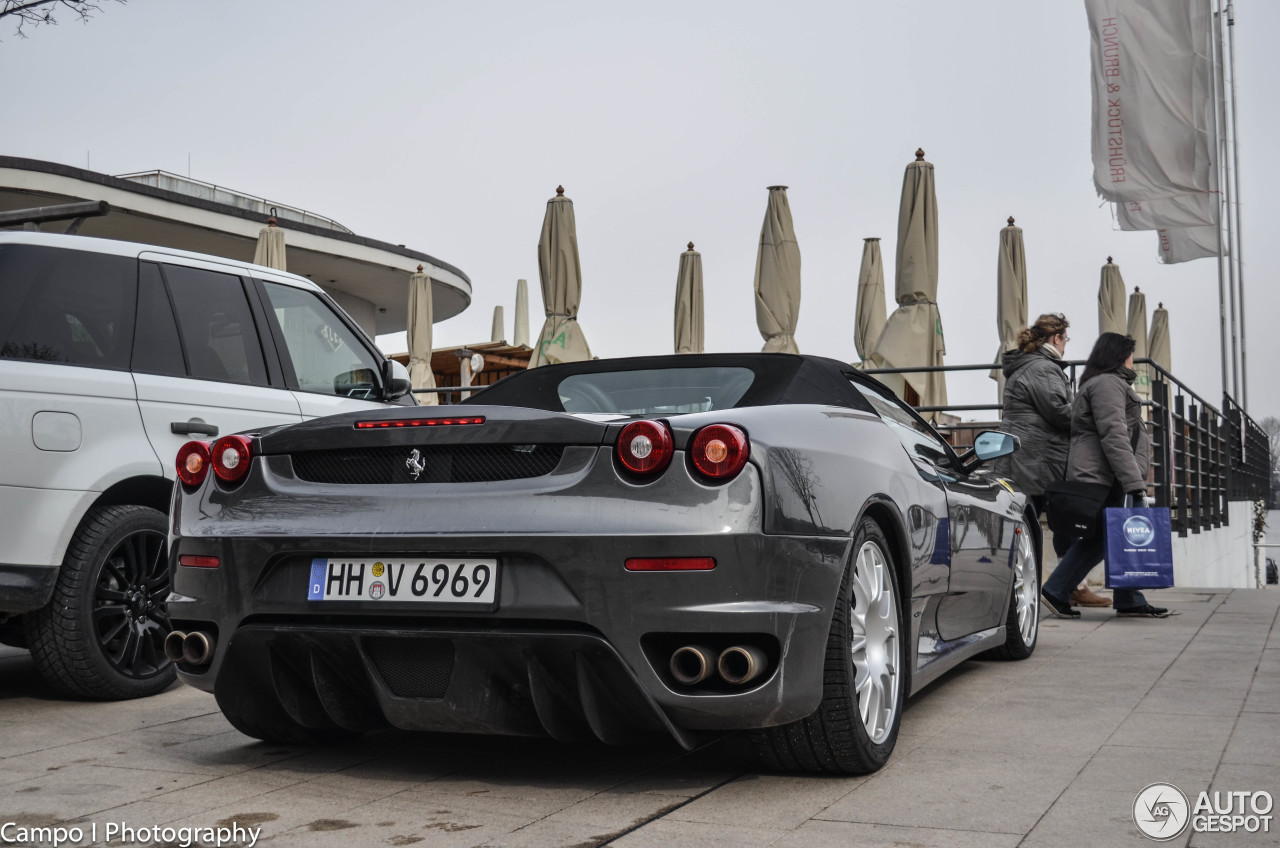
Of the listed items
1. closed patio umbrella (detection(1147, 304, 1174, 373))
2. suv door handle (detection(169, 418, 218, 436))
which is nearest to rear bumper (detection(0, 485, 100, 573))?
suv door handle (detection(169, 418, 218, 436))

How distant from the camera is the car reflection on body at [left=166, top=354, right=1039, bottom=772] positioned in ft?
10.0

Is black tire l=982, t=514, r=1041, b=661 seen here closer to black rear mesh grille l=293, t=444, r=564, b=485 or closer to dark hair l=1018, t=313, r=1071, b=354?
dark hair l=1018, t=313, r=1071, b=354

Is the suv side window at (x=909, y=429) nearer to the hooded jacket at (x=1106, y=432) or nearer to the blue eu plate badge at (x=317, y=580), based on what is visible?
the blue eu plate badge at (x=317, y=580)

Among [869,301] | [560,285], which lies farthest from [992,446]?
[869,301]

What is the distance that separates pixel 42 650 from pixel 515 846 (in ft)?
9.07

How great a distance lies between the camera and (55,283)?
484 centimetres

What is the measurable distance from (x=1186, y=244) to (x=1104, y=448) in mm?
12561

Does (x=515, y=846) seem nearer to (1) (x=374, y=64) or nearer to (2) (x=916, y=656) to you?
(2) (x=916, y=656)

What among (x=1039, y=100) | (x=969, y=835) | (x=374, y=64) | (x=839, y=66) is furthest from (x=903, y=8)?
(x=969, y=835)

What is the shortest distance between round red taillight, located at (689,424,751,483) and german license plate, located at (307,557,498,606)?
22.3 inches

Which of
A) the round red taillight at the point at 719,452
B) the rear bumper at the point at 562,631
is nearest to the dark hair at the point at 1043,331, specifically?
the rear bumper at the point at 562,631

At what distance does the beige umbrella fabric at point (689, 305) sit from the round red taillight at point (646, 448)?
11724 millimetres

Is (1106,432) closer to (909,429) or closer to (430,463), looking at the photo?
(909,429)

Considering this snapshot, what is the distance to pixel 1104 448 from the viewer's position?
25.7ft
